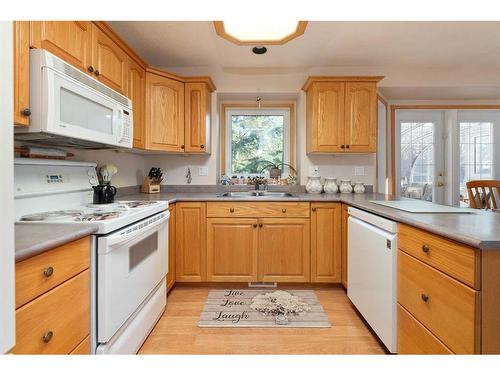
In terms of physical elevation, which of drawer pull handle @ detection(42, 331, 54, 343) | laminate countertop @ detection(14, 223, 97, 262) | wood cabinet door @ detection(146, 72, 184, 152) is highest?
wood cabinet door @ detection(146, 72, 184, 152)

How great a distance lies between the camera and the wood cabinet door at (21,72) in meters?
1.02

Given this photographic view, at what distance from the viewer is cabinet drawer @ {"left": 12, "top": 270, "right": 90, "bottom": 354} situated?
0.75 metres

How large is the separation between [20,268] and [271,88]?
2666mm

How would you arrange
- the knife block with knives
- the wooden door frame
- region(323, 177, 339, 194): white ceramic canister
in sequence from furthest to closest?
the wooden door frame, region(323, 177, 339, 194): white ceramic canister, the knife block with knives

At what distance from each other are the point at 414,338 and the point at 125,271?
1.44 metres

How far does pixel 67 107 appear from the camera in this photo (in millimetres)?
1233

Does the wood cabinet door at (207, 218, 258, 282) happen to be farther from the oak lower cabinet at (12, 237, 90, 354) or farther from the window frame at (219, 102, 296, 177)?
the oak lower cabinet at (12, 237, 90, 354)

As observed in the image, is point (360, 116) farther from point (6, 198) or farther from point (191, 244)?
point (6, 198)

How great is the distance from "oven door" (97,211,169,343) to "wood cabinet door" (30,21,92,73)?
0.93m

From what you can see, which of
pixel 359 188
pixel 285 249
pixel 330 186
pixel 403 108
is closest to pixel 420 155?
pixel 403 108

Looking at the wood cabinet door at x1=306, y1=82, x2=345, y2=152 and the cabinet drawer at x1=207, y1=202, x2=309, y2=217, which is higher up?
the wood cabinet door at x1=306, y1=82, x2=345, y2=152

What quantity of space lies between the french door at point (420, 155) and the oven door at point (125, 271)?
10.5ft

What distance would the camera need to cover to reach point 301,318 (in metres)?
1.86

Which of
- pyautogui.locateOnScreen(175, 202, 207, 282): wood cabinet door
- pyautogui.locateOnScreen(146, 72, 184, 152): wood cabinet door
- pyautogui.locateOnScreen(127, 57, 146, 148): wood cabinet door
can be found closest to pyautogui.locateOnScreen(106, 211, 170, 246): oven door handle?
pyautogui.locateOnScreen(175, 202, 207, 282): wood cabinet door
